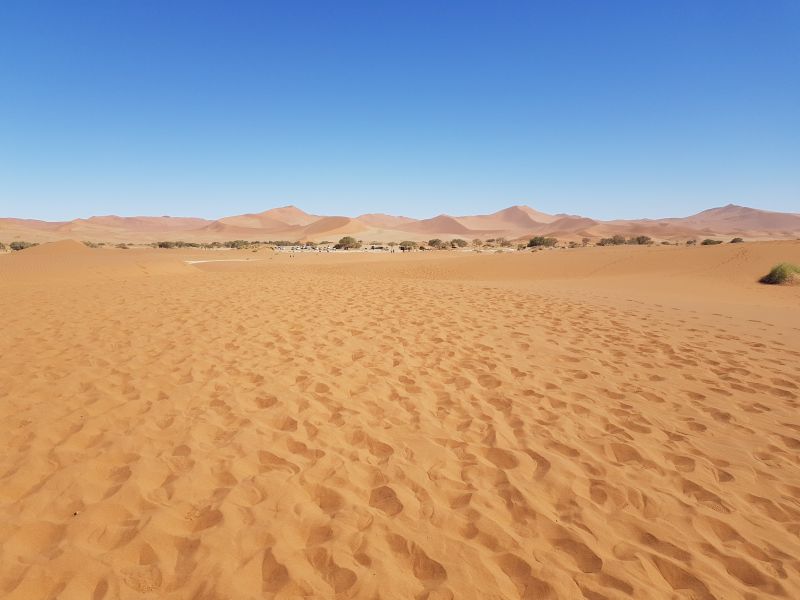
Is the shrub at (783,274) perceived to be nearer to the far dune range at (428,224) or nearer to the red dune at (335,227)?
the far dune range at (428,224)

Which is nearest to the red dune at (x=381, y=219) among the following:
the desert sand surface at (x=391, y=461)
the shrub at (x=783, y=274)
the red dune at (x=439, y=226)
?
the red dune at (x=439, y=226)

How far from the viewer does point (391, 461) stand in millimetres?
3357

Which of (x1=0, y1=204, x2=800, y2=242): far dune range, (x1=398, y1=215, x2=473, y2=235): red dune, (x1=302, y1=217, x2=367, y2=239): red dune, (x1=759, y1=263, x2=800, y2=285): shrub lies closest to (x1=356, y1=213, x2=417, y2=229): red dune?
(x1=0, y1=204, x2=800, y2=242): far dune range

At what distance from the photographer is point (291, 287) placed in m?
12.9

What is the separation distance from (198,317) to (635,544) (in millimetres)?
7524

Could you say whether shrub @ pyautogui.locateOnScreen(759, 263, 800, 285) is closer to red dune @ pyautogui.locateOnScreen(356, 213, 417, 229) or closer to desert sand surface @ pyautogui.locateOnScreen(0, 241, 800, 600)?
desert sand surface @ pyautogui.locateOnScreen(0, 241, 800, 600)

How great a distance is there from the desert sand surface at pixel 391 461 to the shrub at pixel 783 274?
1006 centimetres

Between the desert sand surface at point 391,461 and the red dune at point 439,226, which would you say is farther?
the red dune at point 439,226

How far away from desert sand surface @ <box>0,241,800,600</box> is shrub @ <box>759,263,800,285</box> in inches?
396

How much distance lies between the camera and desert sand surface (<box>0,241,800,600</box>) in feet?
7.59

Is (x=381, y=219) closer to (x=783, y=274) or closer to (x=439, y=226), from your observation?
(x=439, y=226)

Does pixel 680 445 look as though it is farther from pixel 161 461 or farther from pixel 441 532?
pixel 161 461

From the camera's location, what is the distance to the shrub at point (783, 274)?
15.2 meters

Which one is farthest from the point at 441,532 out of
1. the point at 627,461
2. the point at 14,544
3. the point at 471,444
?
the point at 14,544
